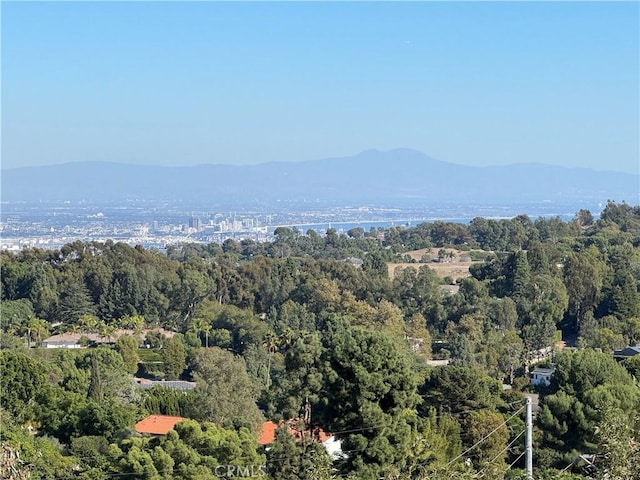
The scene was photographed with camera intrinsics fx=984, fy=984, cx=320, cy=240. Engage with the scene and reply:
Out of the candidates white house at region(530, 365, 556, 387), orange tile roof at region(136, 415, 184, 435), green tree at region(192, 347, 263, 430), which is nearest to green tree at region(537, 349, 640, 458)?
green tree at region(192, 347, 263, 430)

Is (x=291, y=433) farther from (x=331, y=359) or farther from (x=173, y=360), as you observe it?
(x=173, y=360)

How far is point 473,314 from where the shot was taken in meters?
31.9

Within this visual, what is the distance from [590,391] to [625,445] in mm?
10211

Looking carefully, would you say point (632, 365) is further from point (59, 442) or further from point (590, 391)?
point (59, 442)

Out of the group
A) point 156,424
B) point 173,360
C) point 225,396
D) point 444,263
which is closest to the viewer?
point 225,396

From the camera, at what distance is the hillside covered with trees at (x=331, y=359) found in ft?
41.2

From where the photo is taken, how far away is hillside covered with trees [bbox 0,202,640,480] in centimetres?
1256

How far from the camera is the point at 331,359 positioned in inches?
512

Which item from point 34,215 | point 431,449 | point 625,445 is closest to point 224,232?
point 34,215
